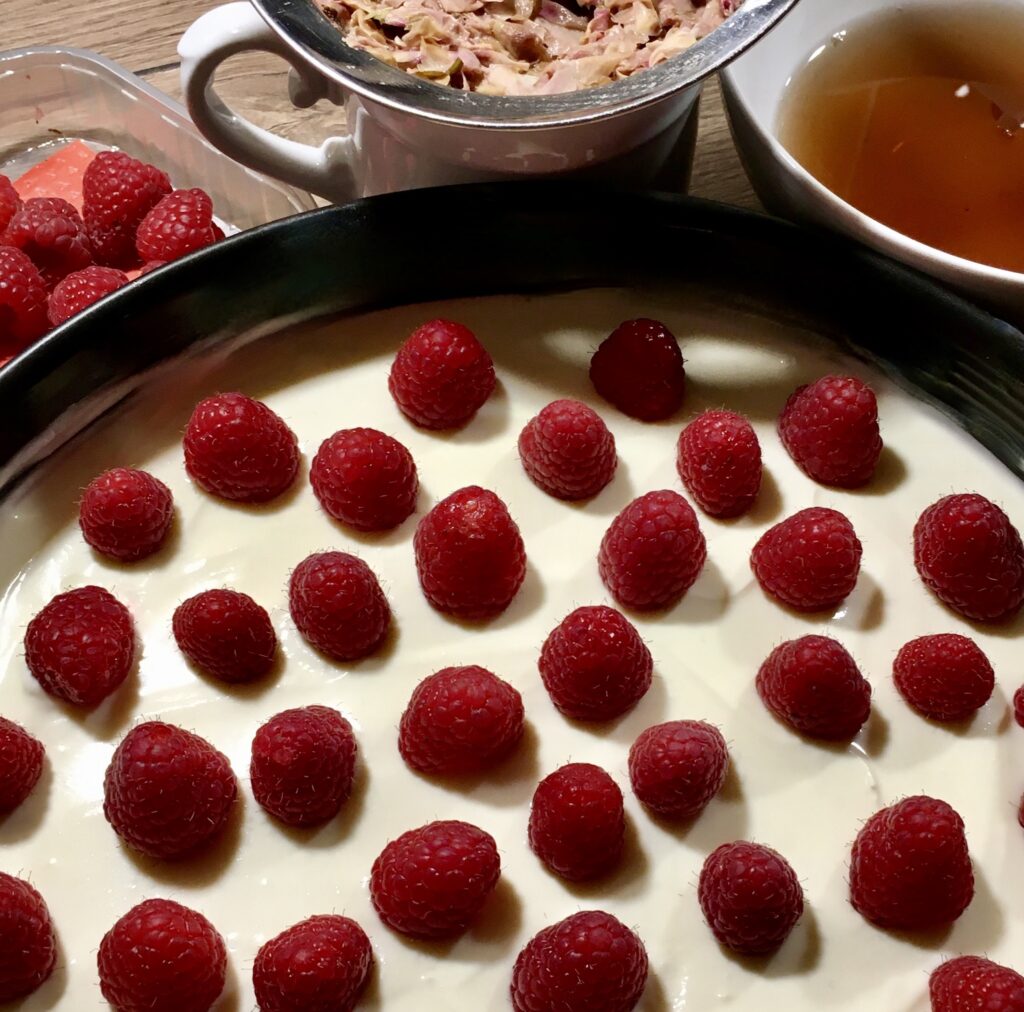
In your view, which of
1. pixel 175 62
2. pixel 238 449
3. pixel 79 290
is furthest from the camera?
pixel 175 62

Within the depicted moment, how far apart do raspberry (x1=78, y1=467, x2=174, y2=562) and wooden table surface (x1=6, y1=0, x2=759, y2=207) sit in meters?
0.58

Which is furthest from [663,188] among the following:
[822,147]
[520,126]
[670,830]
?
[670,830]

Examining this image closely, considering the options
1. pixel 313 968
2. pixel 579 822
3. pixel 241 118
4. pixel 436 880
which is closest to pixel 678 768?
pixel 579 822

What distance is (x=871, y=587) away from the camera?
0.99 metres

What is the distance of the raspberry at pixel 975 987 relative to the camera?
2.52 feet

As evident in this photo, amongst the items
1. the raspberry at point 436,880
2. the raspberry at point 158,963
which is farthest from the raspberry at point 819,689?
the raspberry at point 158,963

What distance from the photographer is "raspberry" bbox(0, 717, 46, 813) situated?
2.79 feet

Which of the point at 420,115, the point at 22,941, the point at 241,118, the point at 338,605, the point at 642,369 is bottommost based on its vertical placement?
the point at 22,941

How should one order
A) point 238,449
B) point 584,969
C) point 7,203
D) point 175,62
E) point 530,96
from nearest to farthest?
point 584,969
point 530,96
point 238,449
point 7,203
point 175,62

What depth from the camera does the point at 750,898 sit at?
0.80 meters

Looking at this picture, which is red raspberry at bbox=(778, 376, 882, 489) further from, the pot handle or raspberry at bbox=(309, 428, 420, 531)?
the pot handle

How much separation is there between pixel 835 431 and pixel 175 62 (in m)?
0.95

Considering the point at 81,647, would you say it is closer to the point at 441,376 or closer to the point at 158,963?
the point at 158,963

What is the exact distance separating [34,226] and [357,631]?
0.65m
